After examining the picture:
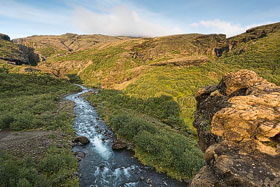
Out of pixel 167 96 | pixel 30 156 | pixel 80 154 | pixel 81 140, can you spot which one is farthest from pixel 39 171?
pixel 167 96

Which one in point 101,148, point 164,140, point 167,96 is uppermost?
point 167,96

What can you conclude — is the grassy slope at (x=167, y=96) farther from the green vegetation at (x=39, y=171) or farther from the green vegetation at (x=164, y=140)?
the green vegetation at (x=39, y=171)

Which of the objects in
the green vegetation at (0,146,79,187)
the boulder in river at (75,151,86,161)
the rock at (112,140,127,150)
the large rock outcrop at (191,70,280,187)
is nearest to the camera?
the large rock outcrop at (191,70,280,187)

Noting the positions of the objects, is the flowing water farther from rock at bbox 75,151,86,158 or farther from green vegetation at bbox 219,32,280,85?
green vegetation at bbox 219,32,280,85

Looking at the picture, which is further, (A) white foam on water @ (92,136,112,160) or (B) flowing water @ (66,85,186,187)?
(A) white foam on water @ (92,136,112,160)

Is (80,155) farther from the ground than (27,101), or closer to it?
closer to it

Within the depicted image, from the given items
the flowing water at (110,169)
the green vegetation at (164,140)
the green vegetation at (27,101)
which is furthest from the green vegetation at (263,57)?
the green vegetation at (27,101)

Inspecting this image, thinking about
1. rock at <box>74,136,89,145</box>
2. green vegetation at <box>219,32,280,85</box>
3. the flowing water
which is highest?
green vegetation at <box>219,32,280,85</box>

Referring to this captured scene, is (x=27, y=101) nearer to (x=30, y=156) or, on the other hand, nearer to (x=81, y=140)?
(x=81, y=140)

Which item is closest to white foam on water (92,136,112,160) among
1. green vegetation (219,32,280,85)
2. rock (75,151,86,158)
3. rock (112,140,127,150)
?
rock (112,140,127,150)

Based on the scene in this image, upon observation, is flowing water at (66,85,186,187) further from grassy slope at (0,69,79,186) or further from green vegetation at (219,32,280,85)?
green vegetation at (219,32,280,85)

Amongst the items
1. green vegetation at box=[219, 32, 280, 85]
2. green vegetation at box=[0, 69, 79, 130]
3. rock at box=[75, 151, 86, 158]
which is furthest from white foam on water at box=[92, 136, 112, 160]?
green vegetation at box=[219, 32, 280, 85]

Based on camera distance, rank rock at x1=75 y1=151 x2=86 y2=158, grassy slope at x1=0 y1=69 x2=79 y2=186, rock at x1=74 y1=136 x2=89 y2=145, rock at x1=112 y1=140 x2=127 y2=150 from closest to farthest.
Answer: grassy slope at x1=0 y1=69 x2=79 y2=186, rock at x1=75 y1=151 x2=86 y2=158, rock at x1=112 y1=140 x2=127 y2=150, rock at x1=74 y1=136 x2=89 y2=145

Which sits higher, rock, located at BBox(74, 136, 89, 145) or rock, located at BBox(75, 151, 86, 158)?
rock, located at BBox(74, 136, 89, 145)
